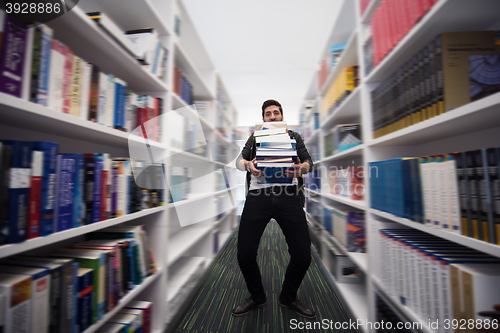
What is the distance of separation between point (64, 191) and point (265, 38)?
2.90 metres

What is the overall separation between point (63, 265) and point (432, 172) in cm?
134

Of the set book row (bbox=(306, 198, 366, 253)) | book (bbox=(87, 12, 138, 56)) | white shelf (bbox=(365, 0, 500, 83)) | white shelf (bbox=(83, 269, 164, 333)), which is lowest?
white shelf (bbox=(83, 269, 164, 333))

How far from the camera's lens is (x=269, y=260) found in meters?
2.20

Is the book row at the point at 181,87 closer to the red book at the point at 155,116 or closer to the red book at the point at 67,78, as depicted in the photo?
the red book at the point at 155,116

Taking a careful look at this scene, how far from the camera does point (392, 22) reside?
93 cm

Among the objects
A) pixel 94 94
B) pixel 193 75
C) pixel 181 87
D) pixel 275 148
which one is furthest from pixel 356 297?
pixel 193 75

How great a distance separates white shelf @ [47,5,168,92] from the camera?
0.69m

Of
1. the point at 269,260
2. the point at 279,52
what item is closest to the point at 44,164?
the point at 269,260

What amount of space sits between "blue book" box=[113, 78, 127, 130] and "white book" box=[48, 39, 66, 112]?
241mm

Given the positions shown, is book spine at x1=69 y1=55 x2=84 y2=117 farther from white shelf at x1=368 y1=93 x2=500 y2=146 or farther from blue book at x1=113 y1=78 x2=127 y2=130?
white shelf at x1=368 y1=93 x2=500 y2=146

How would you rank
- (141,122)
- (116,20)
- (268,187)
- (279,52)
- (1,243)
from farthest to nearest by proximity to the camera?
1. (279,52)
2. (268,187)
3. (116,20)
4. (141,122)
5. (1,243)

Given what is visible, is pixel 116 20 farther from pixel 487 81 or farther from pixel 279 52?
pixel 279 52

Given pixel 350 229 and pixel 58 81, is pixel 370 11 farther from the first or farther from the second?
pixel 58 81

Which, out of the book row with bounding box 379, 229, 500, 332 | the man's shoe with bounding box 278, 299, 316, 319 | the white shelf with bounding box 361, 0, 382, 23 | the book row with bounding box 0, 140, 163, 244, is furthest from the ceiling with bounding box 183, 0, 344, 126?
the man's shoe with bounding box 278, 299, 316, 319
